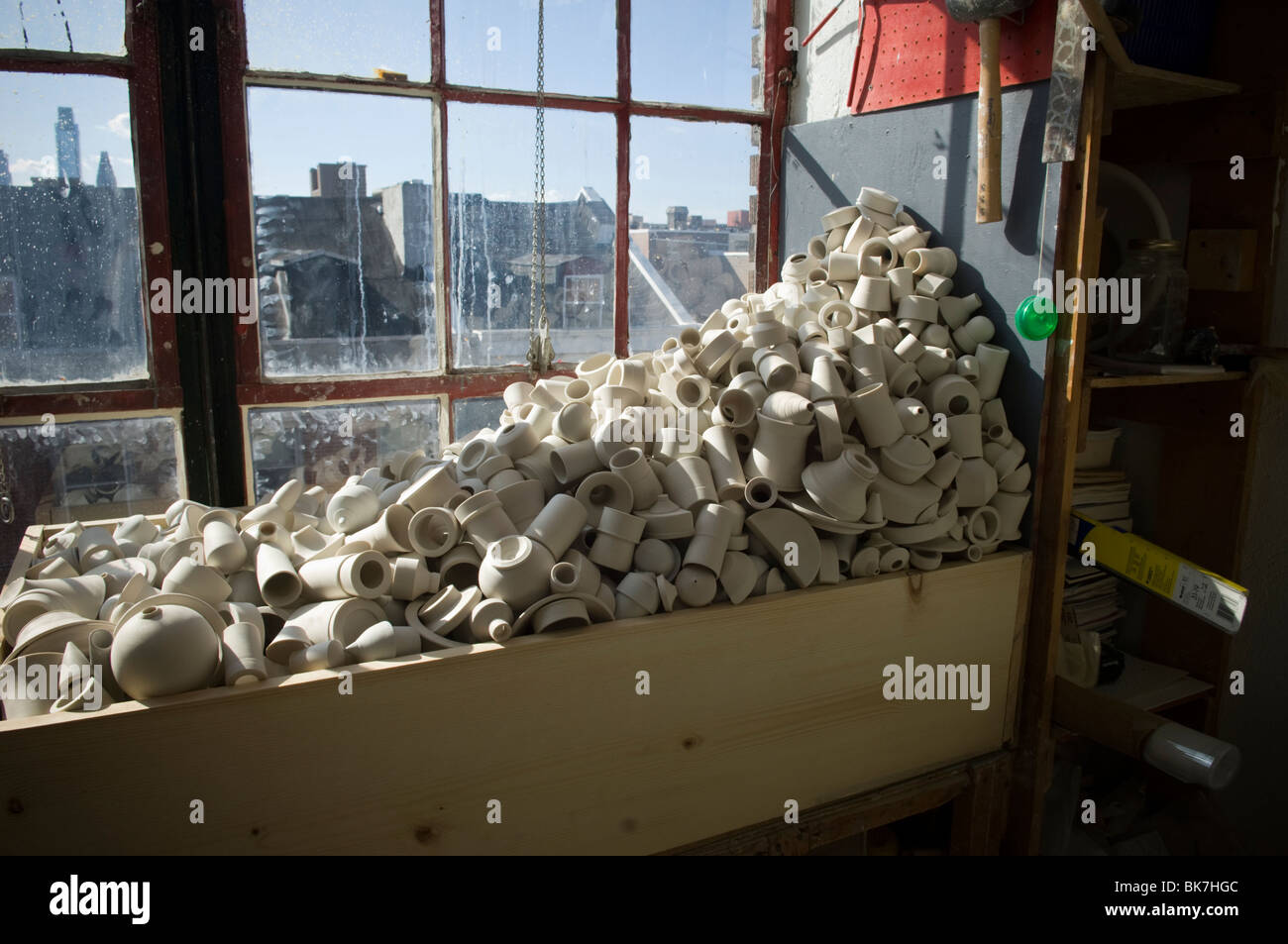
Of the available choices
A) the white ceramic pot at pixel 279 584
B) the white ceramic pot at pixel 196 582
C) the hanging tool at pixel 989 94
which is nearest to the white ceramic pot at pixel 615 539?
the white ceramic pot at pixel 279 584

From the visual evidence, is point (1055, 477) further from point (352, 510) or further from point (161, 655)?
point (161, 655)

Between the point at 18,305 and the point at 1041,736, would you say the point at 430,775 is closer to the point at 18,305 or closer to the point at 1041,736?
the point at 1041,736

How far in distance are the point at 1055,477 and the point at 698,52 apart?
1.61 m

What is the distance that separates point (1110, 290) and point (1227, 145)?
1.38 feet

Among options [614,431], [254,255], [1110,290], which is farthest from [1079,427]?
[254,255]

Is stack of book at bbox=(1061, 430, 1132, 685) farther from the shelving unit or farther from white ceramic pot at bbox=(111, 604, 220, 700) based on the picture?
white ceramic pot at bbox=(111, 604, 220, 700)

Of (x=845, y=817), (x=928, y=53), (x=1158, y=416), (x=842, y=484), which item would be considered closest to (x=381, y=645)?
(x=842, y=484)

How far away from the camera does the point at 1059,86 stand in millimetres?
1769

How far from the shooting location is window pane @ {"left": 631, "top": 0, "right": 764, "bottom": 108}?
255cm

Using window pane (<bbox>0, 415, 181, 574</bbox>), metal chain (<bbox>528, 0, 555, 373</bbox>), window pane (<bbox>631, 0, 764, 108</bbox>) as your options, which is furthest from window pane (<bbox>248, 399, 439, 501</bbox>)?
window pane (<bbox>631, 0, 764, 108</bbox>)

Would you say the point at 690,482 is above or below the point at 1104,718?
above

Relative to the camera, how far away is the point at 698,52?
8.63 feet

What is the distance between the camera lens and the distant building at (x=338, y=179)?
2.20 metres

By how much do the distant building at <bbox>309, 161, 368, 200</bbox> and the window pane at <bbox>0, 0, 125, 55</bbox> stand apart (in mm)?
458
